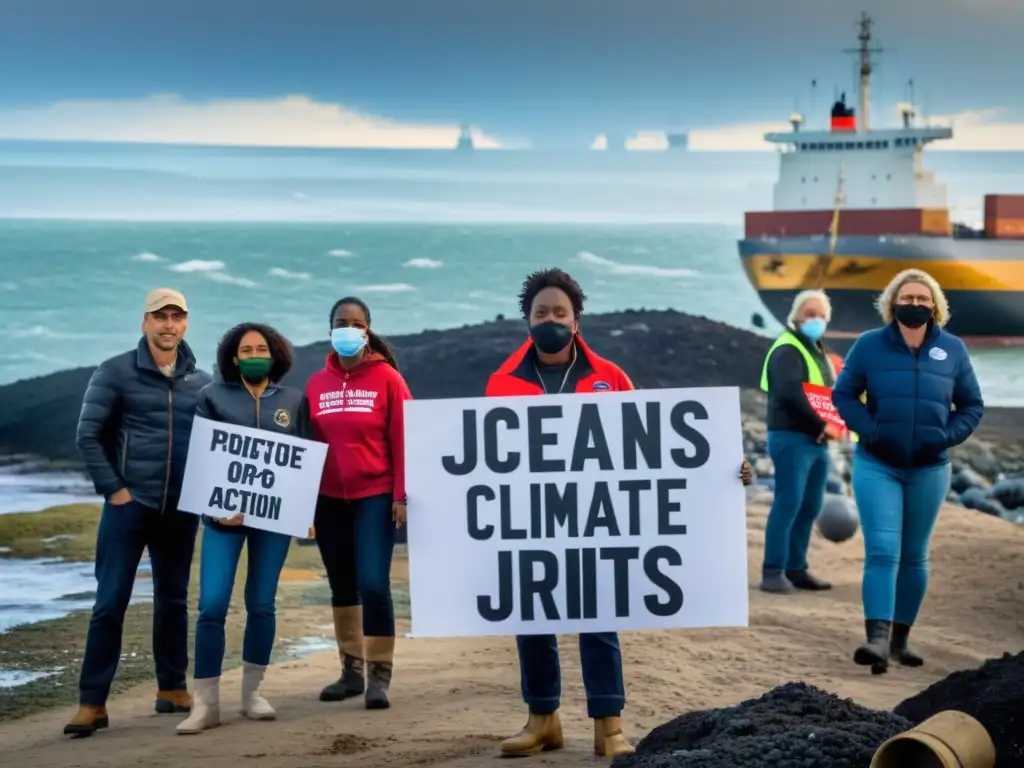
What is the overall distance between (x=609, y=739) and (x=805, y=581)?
14.4ft

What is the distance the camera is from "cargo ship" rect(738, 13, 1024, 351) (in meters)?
21.8

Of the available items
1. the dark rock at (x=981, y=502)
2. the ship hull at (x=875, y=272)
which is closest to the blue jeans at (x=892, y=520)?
the dark rock at (x=981, y=502)

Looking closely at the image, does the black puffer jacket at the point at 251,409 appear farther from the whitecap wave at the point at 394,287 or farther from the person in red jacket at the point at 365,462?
the whitecap wave at the point at 394,287

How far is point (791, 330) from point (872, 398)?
2078mm

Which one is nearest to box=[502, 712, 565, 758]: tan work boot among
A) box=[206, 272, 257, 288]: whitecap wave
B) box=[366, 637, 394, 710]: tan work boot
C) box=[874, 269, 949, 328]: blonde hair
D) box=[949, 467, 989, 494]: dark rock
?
box=[366, 637, 394, 710]: tan work boot

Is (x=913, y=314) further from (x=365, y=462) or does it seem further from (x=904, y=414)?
(x=365, y=462)

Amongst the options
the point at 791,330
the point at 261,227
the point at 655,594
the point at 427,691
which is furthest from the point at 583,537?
the point at 261,227

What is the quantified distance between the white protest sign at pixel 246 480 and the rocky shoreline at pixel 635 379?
9340 millimetres

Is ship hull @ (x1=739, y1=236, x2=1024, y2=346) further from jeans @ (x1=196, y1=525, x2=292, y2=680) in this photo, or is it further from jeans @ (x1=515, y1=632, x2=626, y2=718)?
jeans @ (x1=515, y1=632, x2=626, y2=718)

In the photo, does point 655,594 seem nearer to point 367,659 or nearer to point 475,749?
point 475,749

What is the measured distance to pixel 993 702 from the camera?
487cm

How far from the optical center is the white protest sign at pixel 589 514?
17.9ft

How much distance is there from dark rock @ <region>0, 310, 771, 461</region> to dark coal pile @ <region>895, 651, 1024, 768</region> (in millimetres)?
13063

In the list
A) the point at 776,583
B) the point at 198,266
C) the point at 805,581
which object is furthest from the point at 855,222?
the point at 776,583
